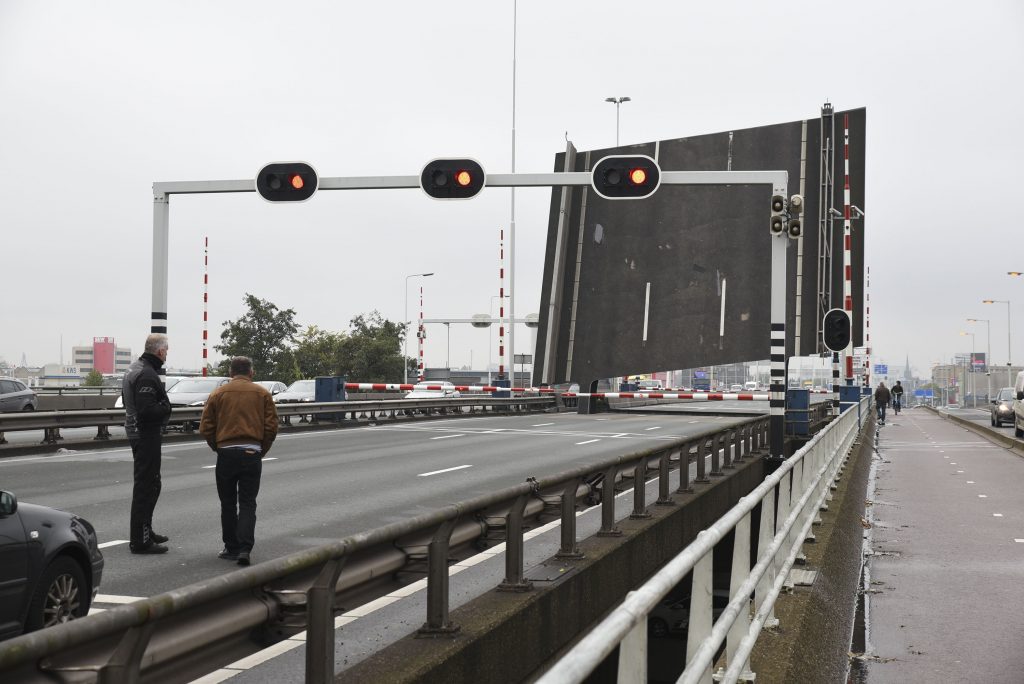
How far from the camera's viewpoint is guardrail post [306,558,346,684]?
12.6 feet

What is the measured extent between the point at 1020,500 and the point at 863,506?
9.89 ft

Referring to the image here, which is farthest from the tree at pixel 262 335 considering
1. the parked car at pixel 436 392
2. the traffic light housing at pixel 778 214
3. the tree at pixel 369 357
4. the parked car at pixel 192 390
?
the traffic light housing at pixel 778 214

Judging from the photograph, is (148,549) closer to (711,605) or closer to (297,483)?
(297,483)

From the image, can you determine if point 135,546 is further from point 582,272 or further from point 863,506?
point 582,272

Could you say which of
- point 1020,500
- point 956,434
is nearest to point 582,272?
point 956,434

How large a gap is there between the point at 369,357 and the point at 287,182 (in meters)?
64.3

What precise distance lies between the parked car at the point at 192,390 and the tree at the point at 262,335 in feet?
162

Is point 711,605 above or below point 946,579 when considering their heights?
above

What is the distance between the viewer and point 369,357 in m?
83.8

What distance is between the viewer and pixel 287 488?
14430 mm

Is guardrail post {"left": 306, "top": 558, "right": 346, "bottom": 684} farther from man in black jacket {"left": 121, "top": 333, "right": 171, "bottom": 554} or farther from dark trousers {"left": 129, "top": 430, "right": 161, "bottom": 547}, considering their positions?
man in black jacket {"left": 121, "top": 333, "right": 171, "bottom": 554}

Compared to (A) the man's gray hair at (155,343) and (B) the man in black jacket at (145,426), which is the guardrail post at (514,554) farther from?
(A) the man's gray hair at (155,343)

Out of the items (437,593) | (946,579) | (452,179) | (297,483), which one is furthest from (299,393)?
(437,593)

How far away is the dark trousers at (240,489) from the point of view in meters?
8.59
